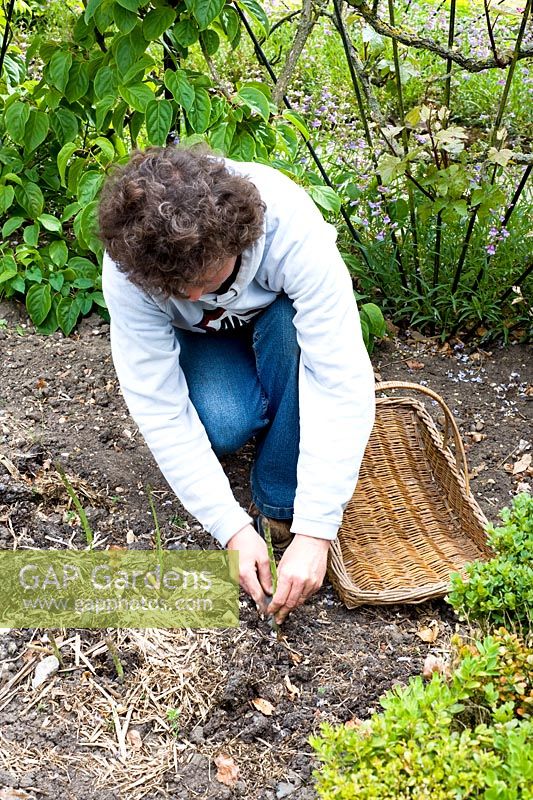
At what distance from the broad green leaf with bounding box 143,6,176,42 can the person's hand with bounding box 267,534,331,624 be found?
123 centimetres

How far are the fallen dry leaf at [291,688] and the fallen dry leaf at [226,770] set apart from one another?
0.58ft

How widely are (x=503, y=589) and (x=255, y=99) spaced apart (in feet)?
4.07

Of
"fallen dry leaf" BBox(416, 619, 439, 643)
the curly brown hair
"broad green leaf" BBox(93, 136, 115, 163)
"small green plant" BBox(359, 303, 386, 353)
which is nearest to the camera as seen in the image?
the curly brown hair

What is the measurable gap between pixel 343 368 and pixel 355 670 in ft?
1.97

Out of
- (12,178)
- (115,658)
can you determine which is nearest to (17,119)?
(12,178)

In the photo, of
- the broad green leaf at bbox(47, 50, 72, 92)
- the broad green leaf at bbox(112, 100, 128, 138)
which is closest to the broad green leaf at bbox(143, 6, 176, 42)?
the broad green leaf at bbox(112, 100, 128, 138)

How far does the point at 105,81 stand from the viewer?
7.04ft

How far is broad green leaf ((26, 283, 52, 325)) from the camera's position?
8.07 feet

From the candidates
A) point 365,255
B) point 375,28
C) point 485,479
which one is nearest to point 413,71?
point 375,28

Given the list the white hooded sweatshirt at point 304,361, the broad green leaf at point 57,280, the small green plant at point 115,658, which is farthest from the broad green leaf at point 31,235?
the small green plant at point 115,658

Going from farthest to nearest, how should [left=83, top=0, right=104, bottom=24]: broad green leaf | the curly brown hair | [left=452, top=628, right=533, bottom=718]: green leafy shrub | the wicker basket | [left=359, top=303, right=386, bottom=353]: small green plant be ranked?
[left=359, top=303, right=386, bottom=353]: small green plant → [left=83, top=0, right=104, bottom=24]: broad green leaf → the wicker basket → the curly brown hair → [left=452, top=628, right=533, bottom=718]: green leafy shrub

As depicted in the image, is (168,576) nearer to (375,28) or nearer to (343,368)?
(343,368)

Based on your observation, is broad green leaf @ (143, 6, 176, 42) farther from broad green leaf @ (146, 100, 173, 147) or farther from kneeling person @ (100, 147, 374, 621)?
kneeling person @ (100, 147, 374, 621)

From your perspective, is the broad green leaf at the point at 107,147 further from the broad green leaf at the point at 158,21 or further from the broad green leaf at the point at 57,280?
the broad green leaf at the point at 57,280
